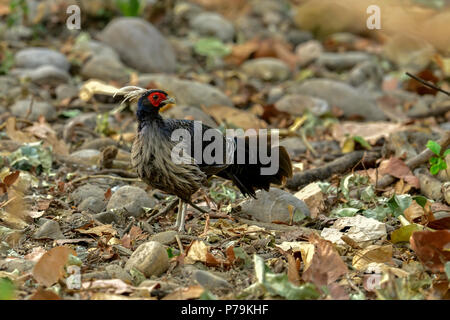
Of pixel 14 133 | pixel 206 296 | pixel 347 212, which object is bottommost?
pixel 206 296

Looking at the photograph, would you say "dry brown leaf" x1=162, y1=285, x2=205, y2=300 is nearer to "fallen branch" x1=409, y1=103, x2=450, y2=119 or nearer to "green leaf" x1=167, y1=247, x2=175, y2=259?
"green leaf" x1=167, y1=247, x2=175, y2=259

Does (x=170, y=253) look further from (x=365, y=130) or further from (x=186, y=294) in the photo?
(x=365, y=130)

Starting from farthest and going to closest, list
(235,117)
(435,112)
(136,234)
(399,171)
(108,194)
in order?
(435,112)
(235,117)
(399,171)
(108,194)
(136,234)

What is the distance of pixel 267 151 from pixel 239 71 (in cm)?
525

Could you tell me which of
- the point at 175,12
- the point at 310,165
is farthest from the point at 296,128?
the point at 175,12

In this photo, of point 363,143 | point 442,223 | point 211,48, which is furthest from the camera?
point 211,48

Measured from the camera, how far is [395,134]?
5.47 meters

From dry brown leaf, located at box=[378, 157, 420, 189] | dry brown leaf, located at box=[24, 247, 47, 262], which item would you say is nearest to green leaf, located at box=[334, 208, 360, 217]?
dry brown leaf, located at box=[378, 157, 420, 189]

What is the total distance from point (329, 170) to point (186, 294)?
8.54 ft

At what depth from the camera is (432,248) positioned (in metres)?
3.12

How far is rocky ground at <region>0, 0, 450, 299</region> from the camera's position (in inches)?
124

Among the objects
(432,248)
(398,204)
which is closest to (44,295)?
(432,248)

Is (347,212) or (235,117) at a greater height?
(235,117)

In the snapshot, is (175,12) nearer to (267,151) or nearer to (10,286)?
(267,151)
